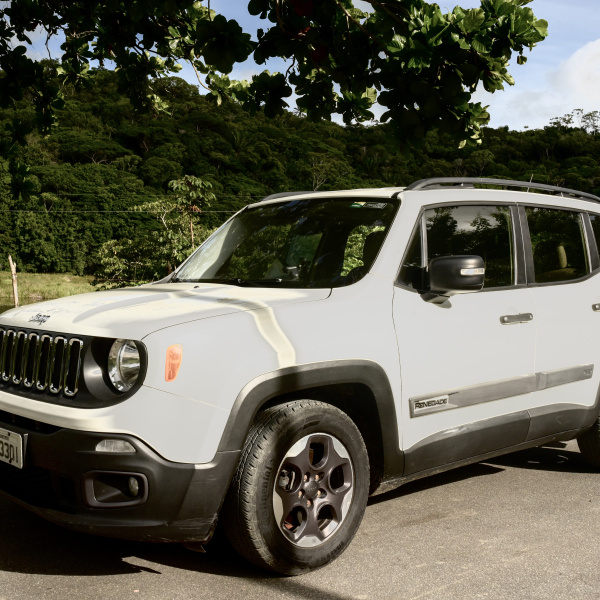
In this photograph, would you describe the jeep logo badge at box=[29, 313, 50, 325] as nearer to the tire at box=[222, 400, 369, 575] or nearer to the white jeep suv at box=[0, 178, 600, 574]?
the white jeep suv at box=[0, 178, 600, 574]

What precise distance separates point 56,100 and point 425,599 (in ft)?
23.8

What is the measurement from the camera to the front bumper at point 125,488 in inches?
125

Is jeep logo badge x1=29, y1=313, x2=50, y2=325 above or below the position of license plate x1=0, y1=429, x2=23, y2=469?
above

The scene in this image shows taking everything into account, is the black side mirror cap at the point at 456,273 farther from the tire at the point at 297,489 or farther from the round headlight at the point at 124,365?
the round headlight at the point at 124,365

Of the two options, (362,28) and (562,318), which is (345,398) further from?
(362,28)

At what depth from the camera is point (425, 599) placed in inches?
133

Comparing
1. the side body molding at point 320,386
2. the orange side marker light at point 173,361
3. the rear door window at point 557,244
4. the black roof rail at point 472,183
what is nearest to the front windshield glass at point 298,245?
the black roof rail at point 472,183

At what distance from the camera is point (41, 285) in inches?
3617

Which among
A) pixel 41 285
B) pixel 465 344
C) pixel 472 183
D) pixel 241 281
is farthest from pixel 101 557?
pixel 41 285

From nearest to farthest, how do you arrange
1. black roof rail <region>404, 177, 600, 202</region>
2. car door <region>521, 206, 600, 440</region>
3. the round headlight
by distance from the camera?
1. the round headlight
2. black roof rail <region>404, 177, 600, 202</region>
3. car door <region>521, 206, 600, 440</region>

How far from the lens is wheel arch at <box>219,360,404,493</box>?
3.36m

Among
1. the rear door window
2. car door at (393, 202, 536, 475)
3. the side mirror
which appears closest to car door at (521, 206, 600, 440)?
the rear door window

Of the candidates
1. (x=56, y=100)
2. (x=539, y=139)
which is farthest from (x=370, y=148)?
(x=56, y=100)

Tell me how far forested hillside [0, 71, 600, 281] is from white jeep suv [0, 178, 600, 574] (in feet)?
253
